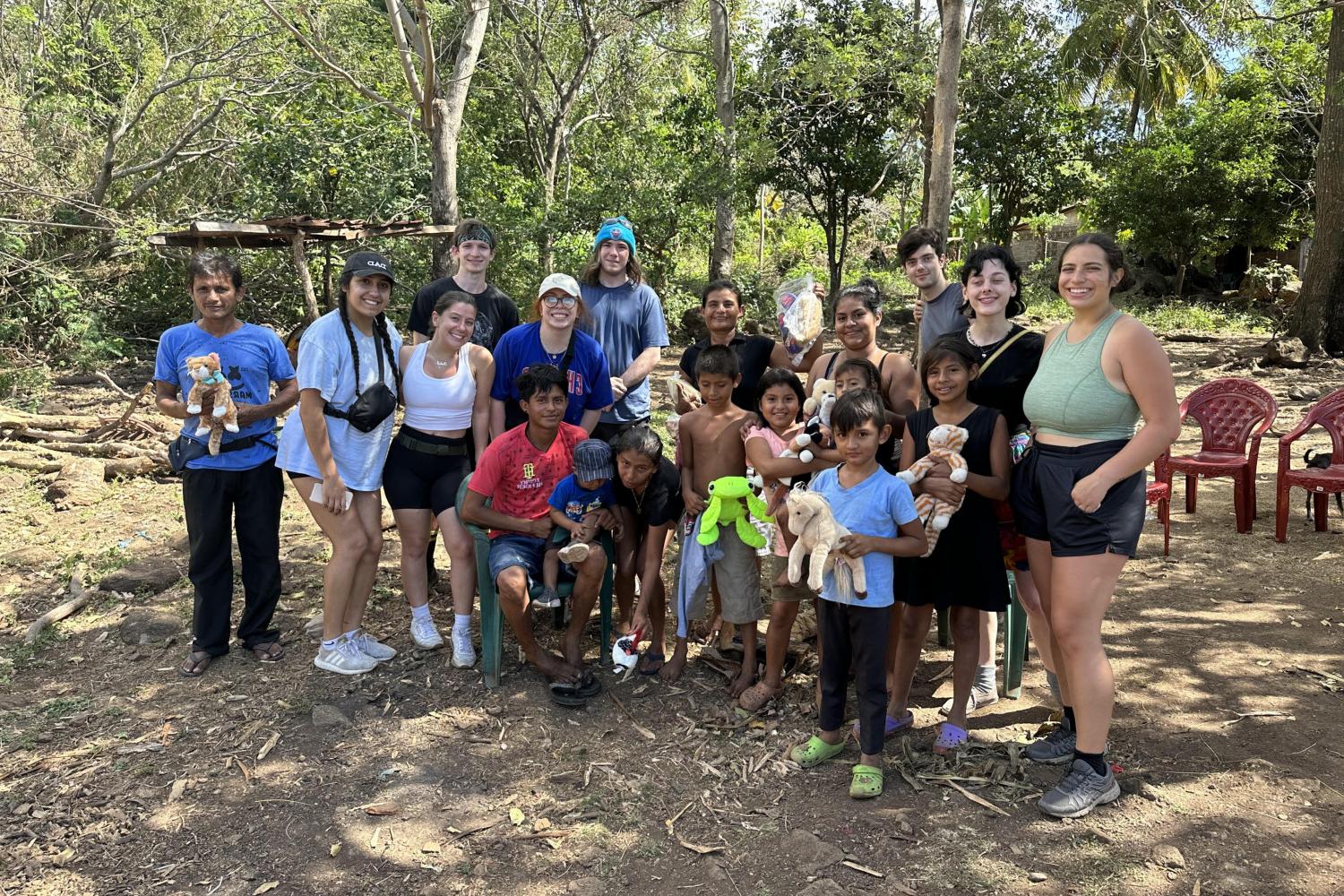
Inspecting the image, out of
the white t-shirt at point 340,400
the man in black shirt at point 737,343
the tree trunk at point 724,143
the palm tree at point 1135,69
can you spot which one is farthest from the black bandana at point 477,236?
the palm tree at point 1135,69

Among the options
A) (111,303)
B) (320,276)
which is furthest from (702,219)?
(111,303)

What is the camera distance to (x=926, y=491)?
329 centimetres

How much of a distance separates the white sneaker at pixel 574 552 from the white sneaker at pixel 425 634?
924mm

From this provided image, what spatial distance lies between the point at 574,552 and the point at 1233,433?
15.6 ft

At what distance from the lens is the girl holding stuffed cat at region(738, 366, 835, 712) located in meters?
3.67

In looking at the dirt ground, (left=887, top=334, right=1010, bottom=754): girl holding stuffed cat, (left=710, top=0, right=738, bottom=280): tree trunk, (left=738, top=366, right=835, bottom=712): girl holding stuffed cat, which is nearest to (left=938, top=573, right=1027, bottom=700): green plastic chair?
the dirt ground

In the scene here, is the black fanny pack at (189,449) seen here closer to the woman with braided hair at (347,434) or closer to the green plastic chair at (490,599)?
the woman with braided hair at (347,434)

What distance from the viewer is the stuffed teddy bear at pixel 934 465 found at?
3193 mm

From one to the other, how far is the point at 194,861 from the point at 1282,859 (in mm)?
3389

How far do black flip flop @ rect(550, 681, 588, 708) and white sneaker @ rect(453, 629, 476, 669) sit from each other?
0.53 m

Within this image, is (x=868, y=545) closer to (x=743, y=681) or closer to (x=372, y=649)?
(x=743, y=681)

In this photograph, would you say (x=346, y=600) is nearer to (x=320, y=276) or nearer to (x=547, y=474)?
(x=547, y=474)

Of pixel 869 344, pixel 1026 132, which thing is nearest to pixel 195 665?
pixel 869 344

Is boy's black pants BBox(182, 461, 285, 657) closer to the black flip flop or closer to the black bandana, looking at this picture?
the black bandana
